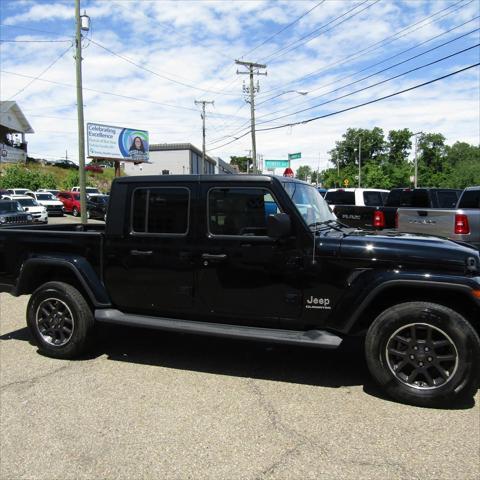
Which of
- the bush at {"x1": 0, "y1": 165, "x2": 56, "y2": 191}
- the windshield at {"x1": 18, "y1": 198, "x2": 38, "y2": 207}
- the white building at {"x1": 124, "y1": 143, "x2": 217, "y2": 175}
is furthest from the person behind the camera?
the white building at {"x1": 124, "y1": 143, "x2": 217, "y2": 175}

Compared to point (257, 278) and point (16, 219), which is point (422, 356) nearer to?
point (257, 278)

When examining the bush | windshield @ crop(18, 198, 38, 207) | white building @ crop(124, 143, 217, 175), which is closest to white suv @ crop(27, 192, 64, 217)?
windshield @ crop(18, 198, 38, 207)

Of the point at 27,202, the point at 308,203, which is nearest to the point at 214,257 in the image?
the point at 308,203

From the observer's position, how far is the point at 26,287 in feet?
16.9

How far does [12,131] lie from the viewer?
6731cm

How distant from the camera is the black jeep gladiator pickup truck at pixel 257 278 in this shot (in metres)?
3.78

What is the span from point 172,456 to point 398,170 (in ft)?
308

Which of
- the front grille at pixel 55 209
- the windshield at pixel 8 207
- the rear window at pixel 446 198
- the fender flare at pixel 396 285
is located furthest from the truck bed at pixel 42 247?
the front grille at pixel 55 209

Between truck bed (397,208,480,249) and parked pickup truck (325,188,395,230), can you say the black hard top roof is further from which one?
parked pickup truck (325,188,395,230)

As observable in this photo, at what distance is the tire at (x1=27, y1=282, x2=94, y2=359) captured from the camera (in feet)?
15.9

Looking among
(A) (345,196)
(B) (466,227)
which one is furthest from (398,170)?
(B) (466,227)

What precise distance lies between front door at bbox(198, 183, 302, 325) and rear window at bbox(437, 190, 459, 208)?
9.01m

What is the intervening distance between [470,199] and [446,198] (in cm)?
263

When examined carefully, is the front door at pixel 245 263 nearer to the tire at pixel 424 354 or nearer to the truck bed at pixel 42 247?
the tire at pixel 424 354
